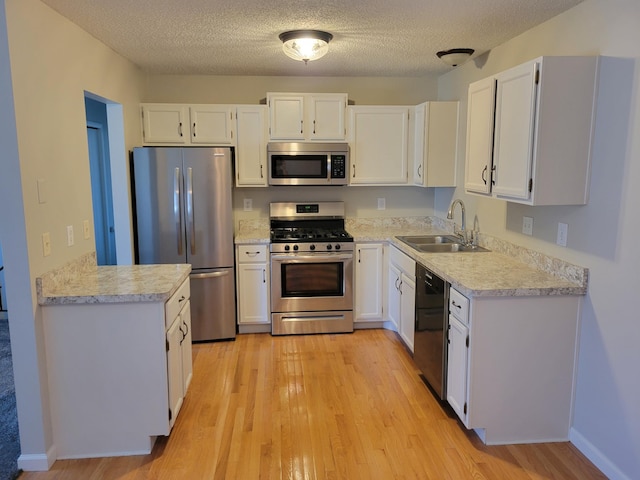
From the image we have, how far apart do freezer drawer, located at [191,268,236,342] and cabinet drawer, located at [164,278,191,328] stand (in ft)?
3.57

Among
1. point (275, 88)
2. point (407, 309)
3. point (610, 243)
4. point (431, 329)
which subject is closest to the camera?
point (610, 243)

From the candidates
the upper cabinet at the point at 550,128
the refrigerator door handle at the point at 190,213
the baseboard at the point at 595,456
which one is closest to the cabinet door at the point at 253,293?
the refrigerator door handle at the point at 190,213

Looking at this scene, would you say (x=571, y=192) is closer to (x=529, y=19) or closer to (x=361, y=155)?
(x=529, y=19)

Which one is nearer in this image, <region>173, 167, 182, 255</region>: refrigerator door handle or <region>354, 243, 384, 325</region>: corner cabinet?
<region>173, 167, 182, 255</region>: refrigerator door handle

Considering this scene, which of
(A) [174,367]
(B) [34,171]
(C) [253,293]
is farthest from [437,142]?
(B) [34,171]

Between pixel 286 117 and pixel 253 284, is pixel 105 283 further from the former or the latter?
pixel 286 117

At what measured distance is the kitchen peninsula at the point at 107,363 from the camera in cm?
247

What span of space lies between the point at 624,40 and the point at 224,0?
79.5 inches

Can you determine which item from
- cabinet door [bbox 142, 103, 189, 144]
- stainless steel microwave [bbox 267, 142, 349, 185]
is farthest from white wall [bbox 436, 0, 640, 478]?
cabinet door [bbox 142, 103, 189, 144]

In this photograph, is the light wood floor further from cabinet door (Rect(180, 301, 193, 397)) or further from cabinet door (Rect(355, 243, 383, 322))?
cabinet door (Rect(355, 243, 383, 322))

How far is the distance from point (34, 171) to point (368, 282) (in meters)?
2.91

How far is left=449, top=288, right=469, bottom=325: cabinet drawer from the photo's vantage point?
2627 mm

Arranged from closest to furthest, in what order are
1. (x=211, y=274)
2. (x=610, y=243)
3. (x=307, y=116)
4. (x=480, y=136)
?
(x=610, y=243)
(x=480, y=136)
(x=211, y=274)
(x=307, y=116)

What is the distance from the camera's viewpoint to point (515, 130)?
2.65 meters
